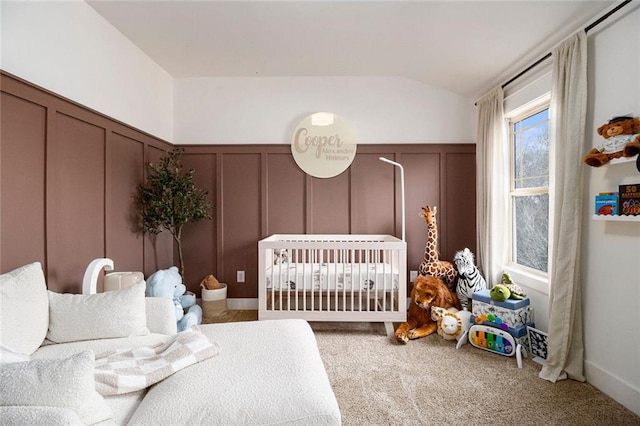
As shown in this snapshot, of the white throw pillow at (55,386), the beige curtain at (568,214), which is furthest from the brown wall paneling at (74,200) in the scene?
the beige curtain at (568,214)

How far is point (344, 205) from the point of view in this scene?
3.22m

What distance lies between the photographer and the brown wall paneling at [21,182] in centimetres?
153

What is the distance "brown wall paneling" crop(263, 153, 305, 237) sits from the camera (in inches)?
126

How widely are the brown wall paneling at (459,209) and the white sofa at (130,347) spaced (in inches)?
88.5

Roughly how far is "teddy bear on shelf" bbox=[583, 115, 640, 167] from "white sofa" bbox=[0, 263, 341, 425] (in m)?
1.81

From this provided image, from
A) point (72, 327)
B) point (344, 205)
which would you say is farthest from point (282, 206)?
point (72, 327)

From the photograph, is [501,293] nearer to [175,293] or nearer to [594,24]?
[594,24]

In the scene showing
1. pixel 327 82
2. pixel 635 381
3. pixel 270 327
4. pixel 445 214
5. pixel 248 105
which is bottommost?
pixel 635 381

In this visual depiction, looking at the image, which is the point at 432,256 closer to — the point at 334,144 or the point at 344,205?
the point at 344,205

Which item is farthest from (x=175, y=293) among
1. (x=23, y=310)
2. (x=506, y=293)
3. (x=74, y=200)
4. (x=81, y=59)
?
(x=506, y=293)

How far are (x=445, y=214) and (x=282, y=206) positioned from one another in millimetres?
1711

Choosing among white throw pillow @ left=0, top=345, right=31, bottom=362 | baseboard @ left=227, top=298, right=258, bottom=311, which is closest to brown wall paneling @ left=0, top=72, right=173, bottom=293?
white throw pillow @ left=0, top=345, right=31, bottom=362

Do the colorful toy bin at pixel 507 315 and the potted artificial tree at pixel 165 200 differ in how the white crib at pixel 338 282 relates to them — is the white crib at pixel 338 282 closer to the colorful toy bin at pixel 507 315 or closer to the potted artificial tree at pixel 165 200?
the colorful toy bin at pixel 507 315

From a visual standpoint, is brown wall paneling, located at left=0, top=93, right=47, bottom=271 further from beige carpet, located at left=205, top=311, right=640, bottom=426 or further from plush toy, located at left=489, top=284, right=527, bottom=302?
plush toy, located at left=489, top=284, right=527, bottom=302
